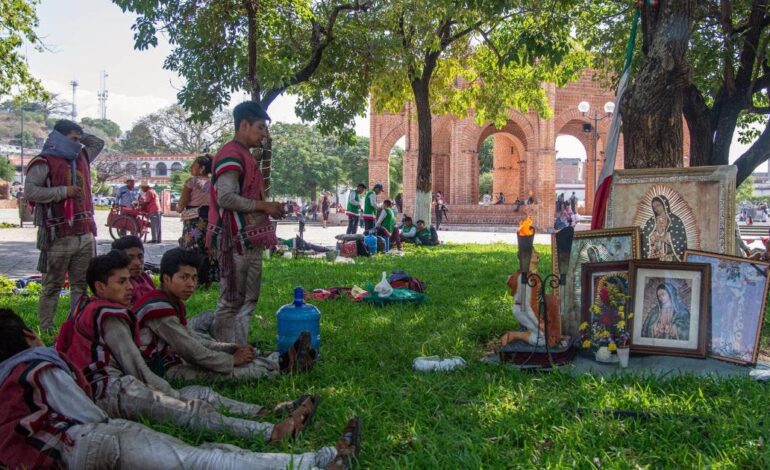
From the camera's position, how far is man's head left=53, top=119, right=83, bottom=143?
208 inches

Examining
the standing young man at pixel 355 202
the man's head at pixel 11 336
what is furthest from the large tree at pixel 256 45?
the man's head at pixel 11 336

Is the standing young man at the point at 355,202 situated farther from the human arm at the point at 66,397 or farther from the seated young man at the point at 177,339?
the human arm at the point at 66,397

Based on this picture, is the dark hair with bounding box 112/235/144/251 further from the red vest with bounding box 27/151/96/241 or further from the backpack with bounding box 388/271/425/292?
the backpack with bounding box 388/271/425/292

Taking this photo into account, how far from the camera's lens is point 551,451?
10.2 feet

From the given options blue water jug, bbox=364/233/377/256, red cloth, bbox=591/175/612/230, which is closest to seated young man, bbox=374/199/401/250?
blue water jug, bbox=364/233/377/256

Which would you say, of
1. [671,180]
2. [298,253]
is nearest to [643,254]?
[671,180]

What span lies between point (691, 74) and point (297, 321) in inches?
160

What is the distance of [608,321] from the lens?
4.88m

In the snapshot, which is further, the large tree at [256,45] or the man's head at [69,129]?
the large tree at [256,45]

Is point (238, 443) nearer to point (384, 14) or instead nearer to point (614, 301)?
point (614, 301)

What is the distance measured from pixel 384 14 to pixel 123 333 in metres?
12.2

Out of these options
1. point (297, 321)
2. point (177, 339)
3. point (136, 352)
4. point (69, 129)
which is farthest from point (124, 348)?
point (69, 129)

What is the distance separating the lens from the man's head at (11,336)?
8.89 ft

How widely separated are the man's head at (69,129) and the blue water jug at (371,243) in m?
8.49
